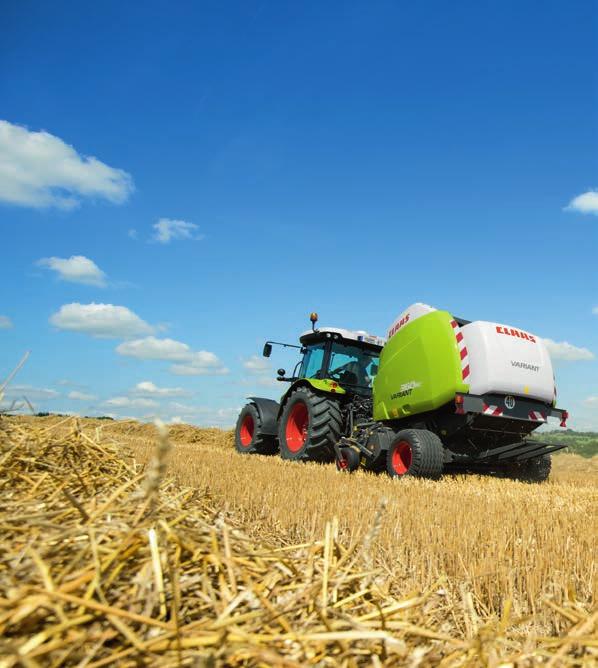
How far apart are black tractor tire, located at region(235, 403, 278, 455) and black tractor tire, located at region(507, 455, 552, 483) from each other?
4.48 m

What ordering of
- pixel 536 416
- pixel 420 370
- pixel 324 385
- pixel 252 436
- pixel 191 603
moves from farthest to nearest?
pixel 252 436 < pixel 324 385 < pixel 420 370 < pixel 536 416 < pixel 191 603

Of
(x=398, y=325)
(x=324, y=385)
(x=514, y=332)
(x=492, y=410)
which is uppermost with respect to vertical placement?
(x=398, y=325)

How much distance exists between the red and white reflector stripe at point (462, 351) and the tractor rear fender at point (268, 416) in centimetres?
459

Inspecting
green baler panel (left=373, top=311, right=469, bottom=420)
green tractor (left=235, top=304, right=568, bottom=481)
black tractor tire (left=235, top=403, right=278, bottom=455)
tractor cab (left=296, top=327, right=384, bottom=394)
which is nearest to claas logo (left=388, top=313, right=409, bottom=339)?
green tractor (left=235, top=304, right=568, bottom=481)

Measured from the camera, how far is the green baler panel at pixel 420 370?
650 centimetres

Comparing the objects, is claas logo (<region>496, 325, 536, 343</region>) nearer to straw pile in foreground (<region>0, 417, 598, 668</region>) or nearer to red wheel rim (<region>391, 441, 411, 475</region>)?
red wheel rim (<region>391, 441, 411, 475</region>)

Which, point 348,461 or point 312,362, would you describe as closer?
point 348,461

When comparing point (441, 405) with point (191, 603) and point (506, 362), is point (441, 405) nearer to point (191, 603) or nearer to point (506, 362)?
point (506, 362)

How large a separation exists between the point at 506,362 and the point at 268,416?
5.07 m

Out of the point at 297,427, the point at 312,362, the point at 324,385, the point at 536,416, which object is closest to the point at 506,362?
the point at 536,416

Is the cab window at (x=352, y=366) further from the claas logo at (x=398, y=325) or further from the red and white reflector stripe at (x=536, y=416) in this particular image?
the red and white reflector stripe at (x=536, y=416)

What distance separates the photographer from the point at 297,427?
9.21 metres

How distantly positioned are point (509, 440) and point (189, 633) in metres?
6.62

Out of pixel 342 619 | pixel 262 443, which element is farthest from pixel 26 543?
pixel 262 443
